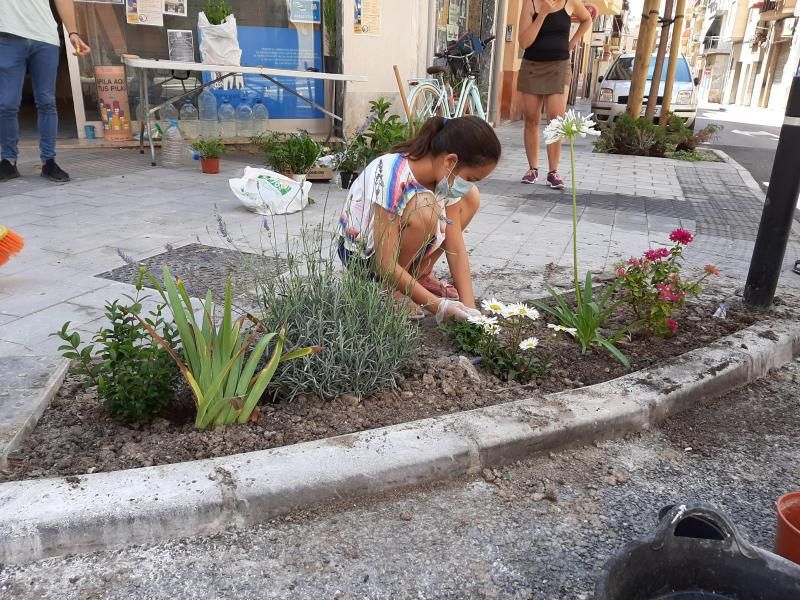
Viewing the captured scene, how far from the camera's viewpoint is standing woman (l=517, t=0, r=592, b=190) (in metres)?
6.52

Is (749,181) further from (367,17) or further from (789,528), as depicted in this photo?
(789,528)

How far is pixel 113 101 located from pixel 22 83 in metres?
2.65

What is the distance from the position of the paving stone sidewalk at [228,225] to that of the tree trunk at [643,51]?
115 inches

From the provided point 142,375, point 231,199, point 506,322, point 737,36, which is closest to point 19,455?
point 142,375

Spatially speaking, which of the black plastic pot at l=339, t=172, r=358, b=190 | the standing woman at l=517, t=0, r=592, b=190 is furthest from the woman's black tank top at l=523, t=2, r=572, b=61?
the black plastic pot at l=339, t=172, r=358, b=190

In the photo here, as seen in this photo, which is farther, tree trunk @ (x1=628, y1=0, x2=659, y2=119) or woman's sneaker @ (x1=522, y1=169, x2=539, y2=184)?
tree trunk @ (x1=628, y1=0, x2=659, y2=119)

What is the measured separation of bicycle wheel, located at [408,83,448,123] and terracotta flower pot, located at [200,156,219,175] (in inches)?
94.4

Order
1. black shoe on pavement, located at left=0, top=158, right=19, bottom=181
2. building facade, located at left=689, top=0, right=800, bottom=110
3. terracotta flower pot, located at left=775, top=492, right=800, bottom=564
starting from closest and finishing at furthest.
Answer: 1. terracotta flower pot, located at left=775, top=492, right=800, bottom=564
2. black shoe on pavement, located at left=0, top=158, right=19, bottom=181
3. building facade, located at left=689, top=0, right=800, bottom=110

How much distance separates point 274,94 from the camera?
889 cm

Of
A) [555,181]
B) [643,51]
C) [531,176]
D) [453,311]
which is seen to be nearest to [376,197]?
[453,311]

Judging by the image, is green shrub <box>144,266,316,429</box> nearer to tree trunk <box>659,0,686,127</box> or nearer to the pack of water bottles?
the pack of water bottles

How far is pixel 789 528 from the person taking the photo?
158 cm

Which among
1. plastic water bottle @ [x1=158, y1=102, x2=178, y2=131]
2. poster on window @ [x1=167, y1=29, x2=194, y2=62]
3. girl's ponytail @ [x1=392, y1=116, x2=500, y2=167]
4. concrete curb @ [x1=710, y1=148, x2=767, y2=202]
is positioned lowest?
concrete curb @ [x1=710, y1=148, x2=767, y2=202]

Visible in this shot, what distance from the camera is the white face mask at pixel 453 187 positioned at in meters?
2.76
